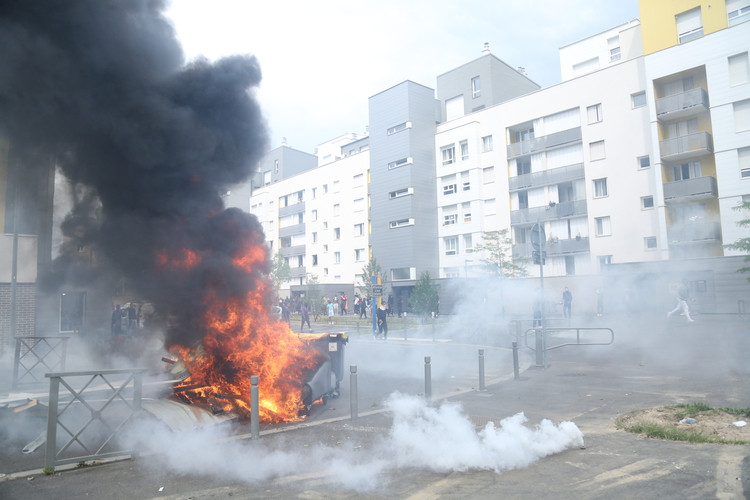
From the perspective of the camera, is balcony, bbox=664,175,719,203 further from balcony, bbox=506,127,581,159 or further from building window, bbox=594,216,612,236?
balcony, bbox=506,127,581,159

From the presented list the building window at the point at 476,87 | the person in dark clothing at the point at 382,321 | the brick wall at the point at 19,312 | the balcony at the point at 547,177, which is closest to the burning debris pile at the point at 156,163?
the brick wall at the point at 19,312

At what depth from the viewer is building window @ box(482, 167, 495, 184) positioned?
1476 inches

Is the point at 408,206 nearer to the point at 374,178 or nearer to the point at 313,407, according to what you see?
the point at 374,178

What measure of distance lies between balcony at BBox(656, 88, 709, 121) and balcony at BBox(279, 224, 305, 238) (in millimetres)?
36817

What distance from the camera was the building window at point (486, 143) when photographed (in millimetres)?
37625

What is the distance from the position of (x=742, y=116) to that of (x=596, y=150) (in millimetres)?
7933

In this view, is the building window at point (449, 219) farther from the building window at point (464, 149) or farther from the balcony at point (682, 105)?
the balcony at point (682, 105)

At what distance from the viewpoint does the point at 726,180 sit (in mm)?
25891

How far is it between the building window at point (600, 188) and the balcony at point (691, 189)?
3.87 meters

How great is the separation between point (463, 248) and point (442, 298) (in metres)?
7.29

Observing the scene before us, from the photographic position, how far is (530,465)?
506cm

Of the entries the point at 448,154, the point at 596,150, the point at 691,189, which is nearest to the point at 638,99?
the point at 596,150

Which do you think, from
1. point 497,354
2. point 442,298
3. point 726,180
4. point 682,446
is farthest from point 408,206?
point 682,446

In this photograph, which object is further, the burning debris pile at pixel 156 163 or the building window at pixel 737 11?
the building window at pixel 737 11
